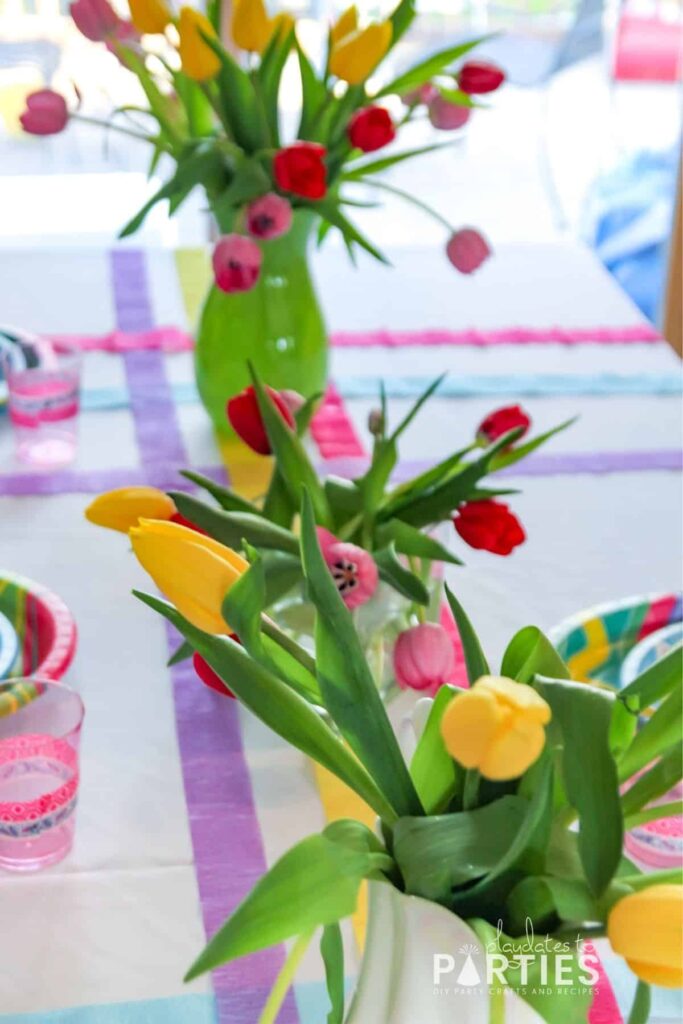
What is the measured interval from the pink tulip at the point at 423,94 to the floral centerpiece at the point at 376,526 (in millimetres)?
393

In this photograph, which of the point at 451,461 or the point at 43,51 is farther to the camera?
the point at 43,51

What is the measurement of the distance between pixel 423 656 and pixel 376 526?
129 mm

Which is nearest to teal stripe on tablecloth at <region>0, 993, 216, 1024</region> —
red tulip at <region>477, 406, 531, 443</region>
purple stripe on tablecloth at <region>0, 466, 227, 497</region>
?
red tulip at <region>477, 406, 531, 443</region>

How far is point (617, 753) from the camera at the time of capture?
22.3 inches

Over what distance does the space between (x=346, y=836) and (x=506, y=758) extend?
140 mm

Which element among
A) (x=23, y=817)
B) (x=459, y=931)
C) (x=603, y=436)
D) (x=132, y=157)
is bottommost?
(x=132, y=157)

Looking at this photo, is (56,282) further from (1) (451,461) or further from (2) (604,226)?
(2) (604,226)

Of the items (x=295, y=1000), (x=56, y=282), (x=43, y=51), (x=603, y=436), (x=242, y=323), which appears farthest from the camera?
(x=43, y=51)

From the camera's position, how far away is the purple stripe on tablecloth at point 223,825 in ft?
2.46

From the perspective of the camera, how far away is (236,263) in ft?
3.77

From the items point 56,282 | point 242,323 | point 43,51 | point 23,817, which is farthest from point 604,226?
point 23,817

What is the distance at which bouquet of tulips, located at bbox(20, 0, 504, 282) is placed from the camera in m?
1.10

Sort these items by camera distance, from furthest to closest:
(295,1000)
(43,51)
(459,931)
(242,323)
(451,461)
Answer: (43,51) → (242,323) → (451,461) → (295,1000) → (459,931)

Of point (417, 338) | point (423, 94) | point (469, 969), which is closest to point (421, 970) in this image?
point (469, 969)
